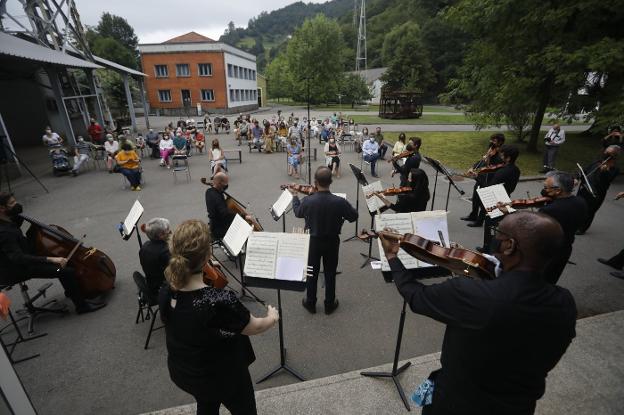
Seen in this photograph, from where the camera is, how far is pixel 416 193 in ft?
20.1

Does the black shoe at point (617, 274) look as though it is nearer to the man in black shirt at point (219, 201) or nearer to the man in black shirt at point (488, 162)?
the man in black shirt at point (488, 162)

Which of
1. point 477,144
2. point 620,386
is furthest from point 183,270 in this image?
point 477,144

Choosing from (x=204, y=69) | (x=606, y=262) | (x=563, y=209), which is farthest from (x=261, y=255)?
(x=204, y=69)

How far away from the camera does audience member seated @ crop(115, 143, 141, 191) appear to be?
1052 cm

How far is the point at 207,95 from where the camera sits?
39.6 metres

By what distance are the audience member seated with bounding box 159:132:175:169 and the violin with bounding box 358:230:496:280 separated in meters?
13.3

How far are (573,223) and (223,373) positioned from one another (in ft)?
15.0

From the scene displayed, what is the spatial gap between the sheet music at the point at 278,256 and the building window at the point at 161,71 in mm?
42593

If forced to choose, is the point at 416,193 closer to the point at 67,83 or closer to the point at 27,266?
the point at 27,266

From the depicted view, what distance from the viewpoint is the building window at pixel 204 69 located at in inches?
1512

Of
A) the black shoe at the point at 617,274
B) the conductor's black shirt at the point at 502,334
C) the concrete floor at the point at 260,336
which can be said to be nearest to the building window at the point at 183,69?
the concrete floor at the point at 260,336

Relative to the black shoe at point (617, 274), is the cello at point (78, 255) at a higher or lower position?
higher

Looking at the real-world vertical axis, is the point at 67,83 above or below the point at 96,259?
above

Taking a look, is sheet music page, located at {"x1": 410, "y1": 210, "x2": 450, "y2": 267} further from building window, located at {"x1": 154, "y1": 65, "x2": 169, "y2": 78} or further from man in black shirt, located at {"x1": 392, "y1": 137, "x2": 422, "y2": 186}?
building window, located at {"x1": 154, "y1": 65, "x2": 169, "y2": 78}
